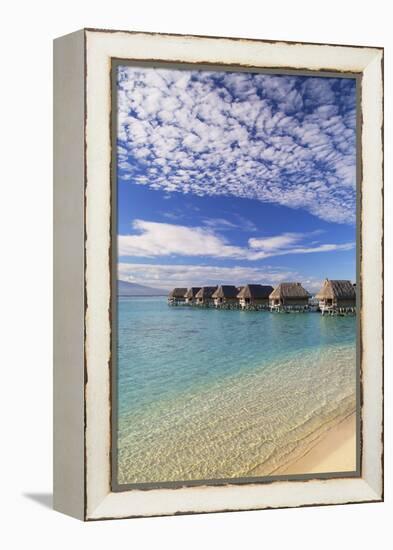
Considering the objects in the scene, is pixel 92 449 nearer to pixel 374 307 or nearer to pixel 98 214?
pixel 98 214

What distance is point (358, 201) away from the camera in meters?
7.03

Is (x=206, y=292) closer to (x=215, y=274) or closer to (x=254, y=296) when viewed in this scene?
(x=215, y=274)

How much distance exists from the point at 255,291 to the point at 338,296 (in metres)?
0.61

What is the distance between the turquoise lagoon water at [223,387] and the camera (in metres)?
6.47

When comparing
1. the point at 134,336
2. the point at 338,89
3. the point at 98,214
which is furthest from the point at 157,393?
the point at 338,89

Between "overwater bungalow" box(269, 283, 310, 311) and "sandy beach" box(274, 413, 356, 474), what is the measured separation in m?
0.86

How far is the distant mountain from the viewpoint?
6.44 meters

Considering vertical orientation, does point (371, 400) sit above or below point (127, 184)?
below

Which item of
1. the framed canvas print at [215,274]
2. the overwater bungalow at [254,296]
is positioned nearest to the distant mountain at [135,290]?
the framed canvas print at [215,274]

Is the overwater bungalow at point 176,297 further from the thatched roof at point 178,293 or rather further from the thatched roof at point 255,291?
the thatched roof at point 255,291

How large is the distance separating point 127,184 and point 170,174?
0.31 metres

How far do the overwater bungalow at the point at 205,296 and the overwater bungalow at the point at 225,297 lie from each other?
0.03 metres

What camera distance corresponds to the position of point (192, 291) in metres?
6.68

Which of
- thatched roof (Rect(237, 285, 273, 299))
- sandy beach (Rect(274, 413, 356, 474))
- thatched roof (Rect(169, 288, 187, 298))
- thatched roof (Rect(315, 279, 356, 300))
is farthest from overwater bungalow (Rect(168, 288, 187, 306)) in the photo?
sandy beach (Rect(274, 413, 356, 474))
